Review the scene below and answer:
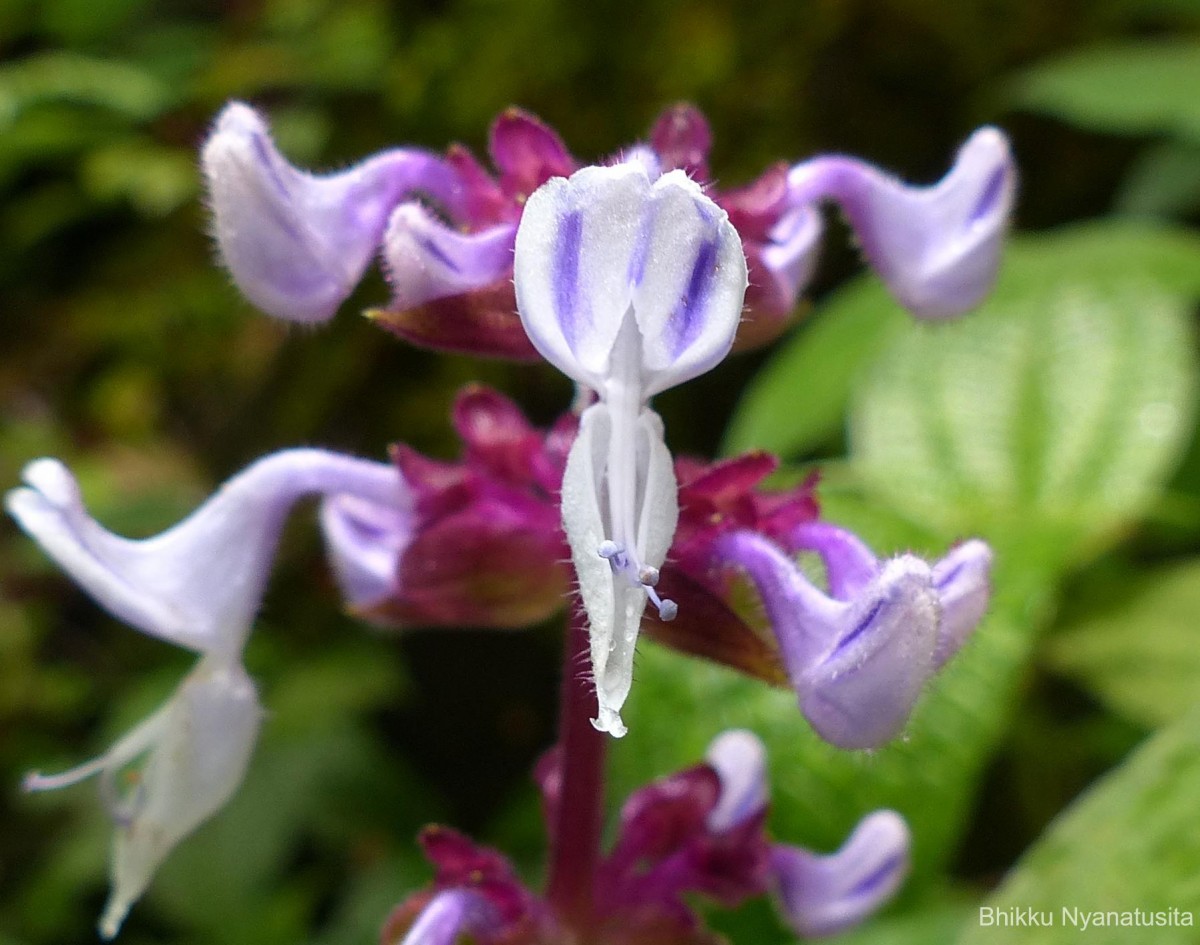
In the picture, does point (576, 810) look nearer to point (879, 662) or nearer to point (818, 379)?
point (879, 662)

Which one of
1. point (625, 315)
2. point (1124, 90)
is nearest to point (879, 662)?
point (625, 315)

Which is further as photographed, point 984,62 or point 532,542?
point 984,62

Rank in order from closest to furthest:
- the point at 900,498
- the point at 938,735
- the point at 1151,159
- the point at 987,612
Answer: the point at 987,612
the point at 938,735
the point at 900,498
the point at 1151,159

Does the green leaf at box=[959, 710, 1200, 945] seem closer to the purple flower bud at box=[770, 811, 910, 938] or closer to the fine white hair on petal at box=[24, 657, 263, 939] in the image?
the purple flower bud at box=[770, 811, 910, 938]

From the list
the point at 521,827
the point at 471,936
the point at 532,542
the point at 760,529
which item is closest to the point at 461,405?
the point at 532,542

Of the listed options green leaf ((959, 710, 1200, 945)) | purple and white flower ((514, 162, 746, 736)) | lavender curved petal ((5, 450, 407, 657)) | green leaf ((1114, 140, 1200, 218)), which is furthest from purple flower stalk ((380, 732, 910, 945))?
green leaf ((1114, 140, 1200, 218))

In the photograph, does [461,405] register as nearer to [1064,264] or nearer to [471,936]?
[471,936]

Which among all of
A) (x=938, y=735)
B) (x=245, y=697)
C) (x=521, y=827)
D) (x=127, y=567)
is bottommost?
(x=521, y=827)
